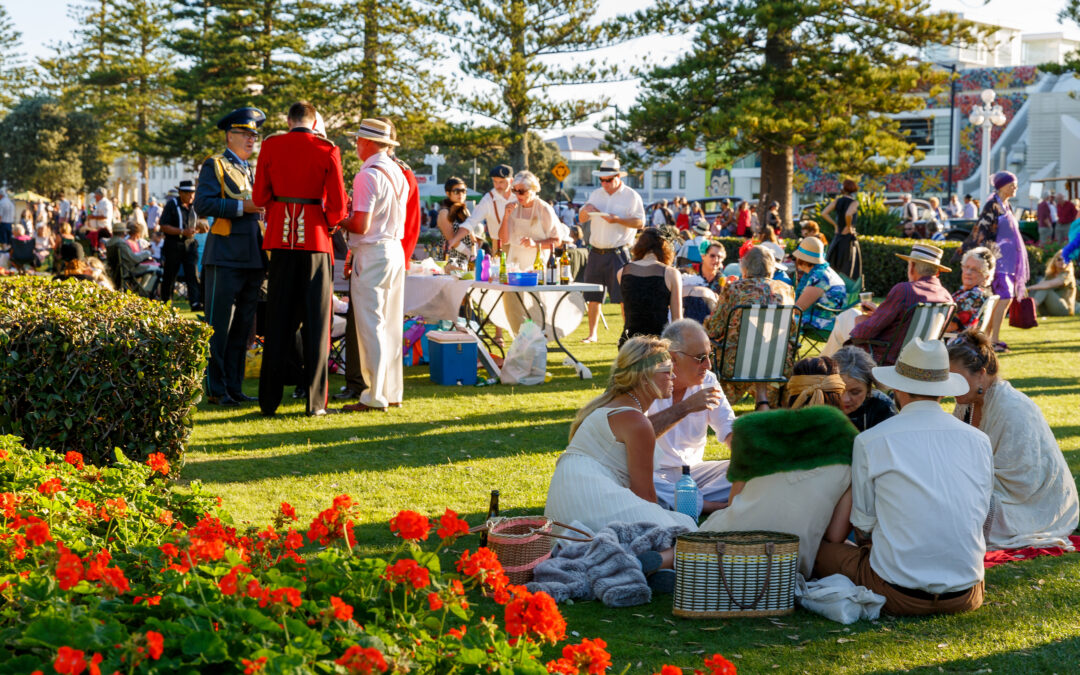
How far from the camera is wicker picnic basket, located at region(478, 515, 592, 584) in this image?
449 cm

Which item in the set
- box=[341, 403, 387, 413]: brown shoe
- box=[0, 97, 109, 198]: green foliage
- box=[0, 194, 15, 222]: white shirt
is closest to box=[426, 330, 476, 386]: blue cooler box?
box=[341, 403, 387, 413]: brown shoe

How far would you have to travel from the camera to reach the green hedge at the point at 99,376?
5.47 metres

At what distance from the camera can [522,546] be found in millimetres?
4520

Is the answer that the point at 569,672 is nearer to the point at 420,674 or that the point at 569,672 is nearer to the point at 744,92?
the point at 420,674

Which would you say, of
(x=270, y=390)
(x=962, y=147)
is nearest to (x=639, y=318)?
(x=270, y=390)

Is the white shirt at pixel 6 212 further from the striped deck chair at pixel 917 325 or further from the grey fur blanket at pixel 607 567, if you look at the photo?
the grey fur blanket at pixel 607 567

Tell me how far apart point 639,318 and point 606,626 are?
463 centimetres

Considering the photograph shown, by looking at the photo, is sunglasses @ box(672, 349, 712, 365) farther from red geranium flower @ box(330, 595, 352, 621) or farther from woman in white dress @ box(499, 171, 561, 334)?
woman in white dress @ box(499, 171, 561, 334)

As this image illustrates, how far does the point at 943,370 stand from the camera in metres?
4.23

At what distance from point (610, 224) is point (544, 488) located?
620cm

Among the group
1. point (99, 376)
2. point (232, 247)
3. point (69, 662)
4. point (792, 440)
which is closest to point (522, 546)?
point (792, 440)

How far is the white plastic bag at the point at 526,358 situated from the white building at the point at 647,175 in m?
66.0

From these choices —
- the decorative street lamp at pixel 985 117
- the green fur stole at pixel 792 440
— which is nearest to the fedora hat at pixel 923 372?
the green fur stole at pixel 792 440

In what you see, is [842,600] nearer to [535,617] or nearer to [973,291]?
[535,617]
